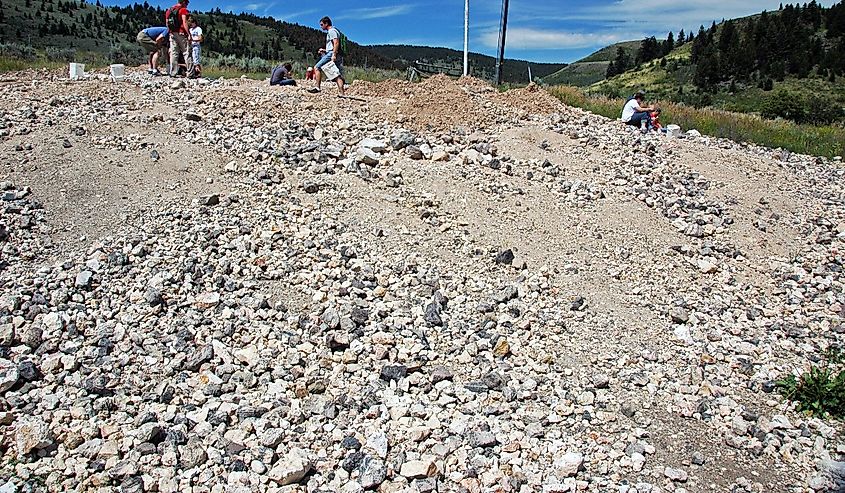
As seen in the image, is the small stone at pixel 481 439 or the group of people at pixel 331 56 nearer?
the small stone at pixel 481 439

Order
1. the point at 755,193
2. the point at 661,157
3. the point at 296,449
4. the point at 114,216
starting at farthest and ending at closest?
the point at 661,157 < the point at 755,193 < the point at 114,216 < the point at 296,449

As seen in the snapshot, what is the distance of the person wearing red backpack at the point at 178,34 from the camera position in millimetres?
10633

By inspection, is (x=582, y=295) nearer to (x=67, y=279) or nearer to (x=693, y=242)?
(x=693, y=242)

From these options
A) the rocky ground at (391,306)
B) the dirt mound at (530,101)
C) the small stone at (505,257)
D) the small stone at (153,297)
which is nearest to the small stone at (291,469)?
the rocky ground at (391,306)

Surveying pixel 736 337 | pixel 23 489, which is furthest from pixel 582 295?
pixel 23 489

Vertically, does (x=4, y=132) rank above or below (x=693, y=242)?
above

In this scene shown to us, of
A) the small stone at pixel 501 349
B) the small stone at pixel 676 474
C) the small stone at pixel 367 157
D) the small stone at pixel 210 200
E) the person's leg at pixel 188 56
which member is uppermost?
the person's leg at pixel 188 56

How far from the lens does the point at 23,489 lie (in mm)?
3045

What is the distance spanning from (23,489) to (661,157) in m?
8.20

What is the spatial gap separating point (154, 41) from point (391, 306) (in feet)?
28.8

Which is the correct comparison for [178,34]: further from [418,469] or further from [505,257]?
[418,469]

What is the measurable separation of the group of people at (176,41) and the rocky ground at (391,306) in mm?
2649

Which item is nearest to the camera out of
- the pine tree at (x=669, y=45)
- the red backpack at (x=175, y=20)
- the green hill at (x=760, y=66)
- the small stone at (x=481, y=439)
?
the small stone at (x=481, y=439)

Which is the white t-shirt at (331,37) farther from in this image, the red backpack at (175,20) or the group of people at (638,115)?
the group of people at (638,115)
